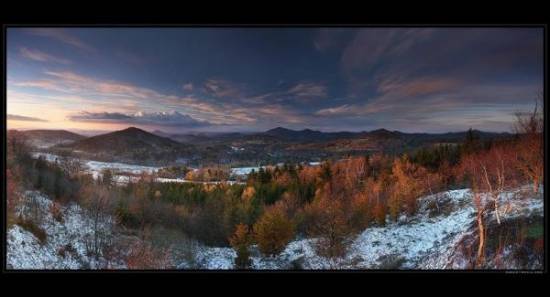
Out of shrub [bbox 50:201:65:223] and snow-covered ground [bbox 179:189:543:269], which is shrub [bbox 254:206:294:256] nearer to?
snow-covered ground [bbox 179:189:543:269]

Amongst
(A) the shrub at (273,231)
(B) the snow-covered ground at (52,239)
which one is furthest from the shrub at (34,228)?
(A) the shrub at (273,231)

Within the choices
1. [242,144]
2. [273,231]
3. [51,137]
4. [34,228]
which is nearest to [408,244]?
[273,231]

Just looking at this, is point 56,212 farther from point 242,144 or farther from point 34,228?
point 242,144

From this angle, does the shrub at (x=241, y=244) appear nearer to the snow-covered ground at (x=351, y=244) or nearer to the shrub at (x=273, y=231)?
the snow-covered ground at (x=351, y=244)

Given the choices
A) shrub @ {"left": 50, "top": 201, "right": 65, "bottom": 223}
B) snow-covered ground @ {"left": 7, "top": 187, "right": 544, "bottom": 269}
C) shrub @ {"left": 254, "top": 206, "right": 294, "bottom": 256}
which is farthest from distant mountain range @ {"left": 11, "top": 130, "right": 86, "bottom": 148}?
shrub @ {"left": 254, "top": 206, "right": 294, "bottom": 256}
